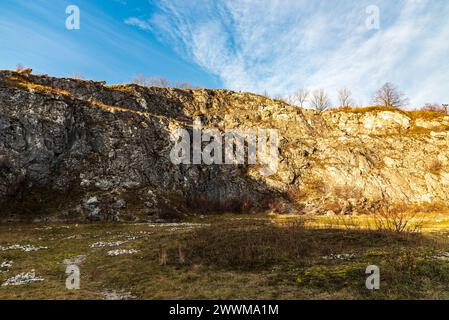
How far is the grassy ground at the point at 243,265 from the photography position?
1706 centimetres

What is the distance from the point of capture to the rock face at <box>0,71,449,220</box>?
58906 mm

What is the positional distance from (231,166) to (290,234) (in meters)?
52.4

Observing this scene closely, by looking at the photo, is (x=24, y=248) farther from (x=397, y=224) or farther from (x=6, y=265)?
(x=397, y=224)

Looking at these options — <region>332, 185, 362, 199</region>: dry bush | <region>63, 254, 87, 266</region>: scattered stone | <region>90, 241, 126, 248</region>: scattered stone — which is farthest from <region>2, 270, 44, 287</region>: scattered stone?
<region>332, 185, 362, 199</region>: dry bush

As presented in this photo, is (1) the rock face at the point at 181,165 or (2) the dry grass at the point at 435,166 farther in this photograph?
(2) the dry grass at the point at 435,166

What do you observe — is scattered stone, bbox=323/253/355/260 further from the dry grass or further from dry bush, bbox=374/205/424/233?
the dry grass

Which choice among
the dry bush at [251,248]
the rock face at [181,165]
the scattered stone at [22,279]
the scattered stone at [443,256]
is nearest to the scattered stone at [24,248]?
the scattered stone at [22,279]

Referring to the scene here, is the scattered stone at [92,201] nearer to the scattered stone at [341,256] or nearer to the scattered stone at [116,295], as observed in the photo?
the scattered stone at [116,295]

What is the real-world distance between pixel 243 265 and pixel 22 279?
1481cm

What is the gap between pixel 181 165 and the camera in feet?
255

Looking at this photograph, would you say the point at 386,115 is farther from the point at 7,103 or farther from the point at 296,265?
the point at 7,103

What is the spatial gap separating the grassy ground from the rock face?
23.3 meters

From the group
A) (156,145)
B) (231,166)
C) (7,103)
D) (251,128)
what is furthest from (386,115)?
(7,103)

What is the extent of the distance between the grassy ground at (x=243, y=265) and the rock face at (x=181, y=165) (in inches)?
917
